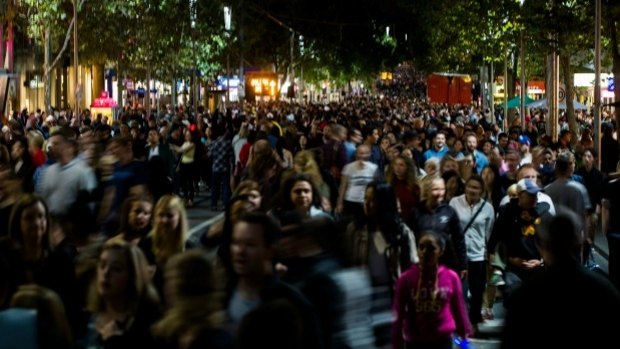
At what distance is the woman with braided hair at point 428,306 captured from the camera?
26.3 ft

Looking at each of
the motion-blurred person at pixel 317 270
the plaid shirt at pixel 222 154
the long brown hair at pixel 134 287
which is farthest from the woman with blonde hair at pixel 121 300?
the plaid shirt at pixel 222 154

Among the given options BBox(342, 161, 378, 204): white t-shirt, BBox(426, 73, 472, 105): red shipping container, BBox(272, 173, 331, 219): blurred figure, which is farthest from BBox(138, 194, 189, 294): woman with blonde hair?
BBox(426, 73, 472, 105): red shipping container

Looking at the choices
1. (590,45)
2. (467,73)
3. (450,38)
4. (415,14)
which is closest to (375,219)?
(590,45)

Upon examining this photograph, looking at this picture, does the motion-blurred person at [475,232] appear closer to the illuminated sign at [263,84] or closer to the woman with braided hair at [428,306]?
the woman with braided hair at [428,306]

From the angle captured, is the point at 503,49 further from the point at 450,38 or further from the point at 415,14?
the point at 415,14

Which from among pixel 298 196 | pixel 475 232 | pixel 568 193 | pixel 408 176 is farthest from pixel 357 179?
pixel 298 196

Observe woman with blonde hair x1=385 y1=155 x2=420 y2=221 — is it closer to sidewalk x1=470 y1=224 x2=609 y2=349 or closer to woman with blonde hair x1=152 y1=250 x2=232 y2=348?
sidewalk x1=470 y1=224 x2=609 y2=349

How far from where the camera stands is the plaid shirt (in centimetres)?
2306

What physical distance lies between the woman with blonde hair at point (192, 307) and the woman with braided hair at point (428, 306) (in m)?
2.85

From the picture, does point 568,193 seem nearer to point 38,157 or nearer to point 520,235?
point 520,235

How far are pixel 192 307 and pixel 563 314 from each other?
1619mm

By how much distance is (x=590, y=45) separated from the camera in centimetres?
3384

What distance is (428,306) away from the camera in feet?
26.3

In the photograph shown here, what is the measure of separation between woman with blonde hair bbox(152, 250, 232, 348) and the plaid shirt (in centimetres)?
1767
